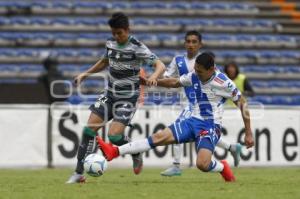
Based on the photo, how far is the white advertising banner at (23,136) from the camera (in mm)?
14648

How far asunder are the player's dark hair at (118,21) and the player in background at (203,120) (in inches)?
33.5

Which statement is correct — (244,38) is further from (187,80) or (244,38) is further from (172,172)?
(187,80)

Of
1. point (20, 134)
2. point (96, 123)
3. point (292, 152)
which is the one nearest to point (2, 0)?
point (20, 134)

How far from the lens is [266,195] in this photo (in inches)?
332

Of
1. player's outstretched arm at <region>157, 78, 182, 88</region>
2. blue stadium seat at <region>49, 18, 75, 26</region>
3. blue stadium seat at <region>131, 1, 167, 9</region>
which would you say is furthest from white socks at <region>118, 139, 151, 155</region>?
blue stadium seat at <region>131, 1, 167, 9</region>

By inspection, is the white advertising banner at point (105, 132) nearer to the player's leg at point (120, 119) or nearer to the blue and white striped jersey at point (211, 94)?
the player's leg at point (120, 119)

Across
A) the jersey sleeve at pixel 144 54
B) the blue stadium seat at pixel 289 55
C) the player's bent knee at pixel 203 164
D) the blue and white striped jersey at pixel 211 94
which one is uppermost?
the blue stadium seat at pixel 289 55

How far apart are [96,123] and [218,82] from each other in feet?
5.41

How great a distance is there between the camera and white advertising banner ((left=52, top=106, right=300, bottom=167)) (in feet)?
49.2

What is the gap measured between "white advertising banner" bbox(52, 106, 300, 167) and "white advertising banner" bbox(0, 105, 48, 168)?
0.80ft

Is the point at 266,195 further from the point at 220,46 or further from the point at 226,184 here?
the point at 220,46

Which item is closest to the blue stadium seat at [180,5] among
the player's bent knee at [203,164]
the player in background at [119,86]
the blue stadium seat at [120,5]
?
the blue stadium seat at [120,5]

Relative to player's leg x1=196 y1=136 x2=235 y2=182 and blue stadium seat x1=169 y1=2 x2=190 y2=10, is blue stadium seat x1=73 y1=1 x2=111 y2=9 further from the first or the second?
player's leg x1=196 y1=136 x2=235 y2=182

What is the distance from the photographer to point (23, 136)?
48.5 ft
